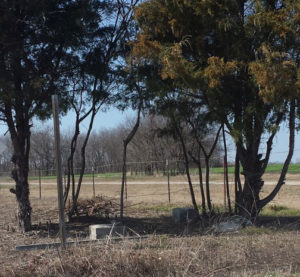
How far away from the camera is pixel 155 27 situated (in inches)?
422

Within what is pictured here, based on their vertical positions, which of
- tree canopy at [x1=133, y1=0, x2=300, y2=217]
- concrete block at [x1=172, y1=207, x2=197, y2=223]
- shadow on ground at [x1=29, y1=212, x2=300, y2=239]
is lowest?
shadow on ground at [x1=29, y1=212, x2=300, y2=239]

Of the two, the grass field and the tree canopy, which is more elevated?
the tree canopy

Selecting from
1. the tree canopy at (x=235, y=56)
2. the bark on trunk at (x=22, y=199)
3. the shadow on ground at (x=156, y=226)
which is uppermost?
the tree canopy at (x=235, y=56)

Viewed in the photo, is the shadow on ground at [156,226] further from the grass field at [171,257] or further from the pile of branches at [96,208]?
the grass field at [171,257]

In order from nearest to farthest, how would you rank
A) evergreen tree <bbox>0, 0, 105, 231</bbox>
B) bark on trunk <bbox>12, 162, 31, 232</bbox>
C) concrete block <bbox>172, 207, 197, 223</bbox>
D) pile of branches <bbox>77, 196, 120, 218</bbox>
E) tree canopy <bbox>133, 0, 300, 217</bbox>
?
tree canopy <bbox>133, 0, 300, 217</bbox> → evergreen tree <bbox>0, 0, 105, 231</bbox> → bark on trunk <bbox>12, 162, 31, 232</bbox> → concrete block <bbox>172, 207, 197, 223</bbox> → pile of branches <bbox>77, 196, 120, 218</bbox>

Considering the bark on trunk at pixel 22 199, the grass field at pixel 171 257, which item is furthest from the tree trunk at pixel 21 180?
the grass field at pixel 171 257

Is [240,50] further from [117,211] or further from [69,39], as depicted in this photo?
[117,211]

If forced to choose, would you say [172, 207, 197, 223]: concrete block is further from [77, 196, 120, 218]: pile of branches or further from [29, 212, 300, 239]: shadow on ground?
[77, 196, 120, 218]: pile of branches

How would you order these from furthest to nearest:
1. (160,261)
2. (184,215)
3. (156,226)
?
(184,215) < (156,226) < (160,261)

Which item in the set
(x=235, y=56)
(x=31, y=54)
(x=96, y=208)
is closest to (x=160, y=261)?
(x=235, y=56)

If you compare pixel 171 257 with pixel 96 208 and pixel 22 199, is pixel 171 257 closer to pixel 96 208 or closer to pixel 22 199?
pixel 22 199

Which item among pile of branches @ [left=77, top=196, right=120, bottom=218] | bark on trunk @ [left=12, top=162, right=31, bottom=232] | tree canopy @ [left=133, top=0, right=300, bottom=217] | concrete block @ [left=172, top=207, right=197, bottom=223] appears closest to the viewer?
tree canopy @ [left=133, top=0, right=300, bottom=217]

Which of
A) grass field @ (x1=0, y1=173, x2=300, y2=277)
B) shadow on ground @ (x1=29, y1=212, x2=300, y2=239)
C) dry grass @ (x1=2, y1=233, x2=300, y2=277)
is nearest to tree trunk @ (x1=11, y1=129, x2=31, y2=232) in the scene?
shadow on ground @ (x1=29, y1=212, x2=300, y2=239)

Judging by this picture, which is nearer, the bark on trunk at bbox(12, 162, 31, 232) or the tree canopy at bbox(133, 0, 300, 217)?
the tree canopy at bbox(133, 0, 300, 217)
